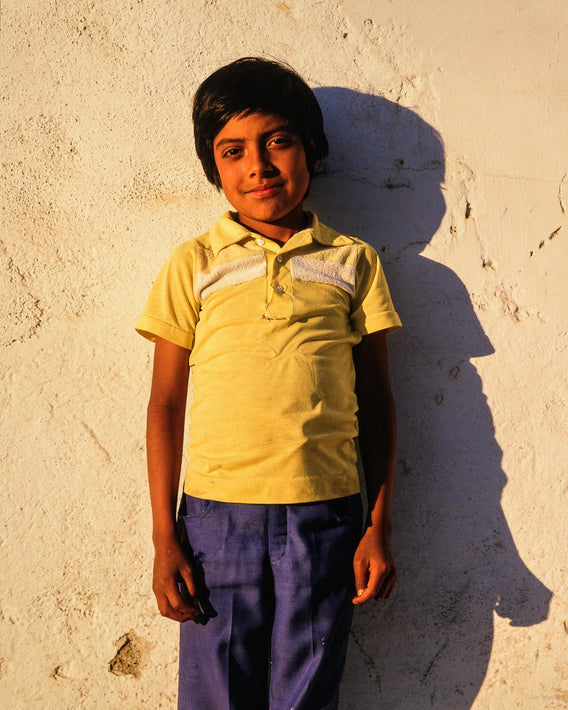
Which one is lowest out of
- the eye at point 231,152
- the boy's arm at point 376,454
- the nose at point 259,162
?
the boy's arm at point 376,454

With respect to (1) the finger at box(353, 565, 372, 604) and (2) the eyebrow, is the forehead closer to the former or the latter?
(2) the eyebrow

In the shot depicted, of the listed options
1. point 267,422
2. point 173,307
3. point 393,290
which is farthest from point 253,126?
point 267,422

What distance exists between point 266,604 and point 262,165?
986 mm

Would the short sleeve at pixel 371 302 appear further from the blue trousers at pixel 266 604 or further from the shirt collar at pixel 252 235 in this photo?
the blue trousers at pixel 266 604

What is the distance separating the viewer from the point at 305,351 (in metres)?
1.34

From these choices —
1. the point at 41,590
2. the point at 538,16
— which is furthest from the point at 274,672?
the point at 538,16

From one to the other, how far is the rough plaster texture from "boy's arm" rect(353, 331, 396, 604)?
7.6 inches

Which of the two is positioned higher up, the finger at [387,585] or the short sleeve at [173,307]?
the short sleeve at [173,307]

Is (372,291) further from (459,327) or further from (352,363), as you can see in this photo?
(459,327)

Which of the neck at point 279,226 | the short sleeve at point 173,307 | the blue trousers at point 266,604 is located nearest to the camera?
the blue trousers at point 266,604

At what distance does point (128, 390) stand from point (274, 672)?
0.77 metres

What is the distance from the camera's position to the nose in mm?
1412

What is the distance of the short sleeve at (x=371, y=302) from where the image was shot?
1.44 m

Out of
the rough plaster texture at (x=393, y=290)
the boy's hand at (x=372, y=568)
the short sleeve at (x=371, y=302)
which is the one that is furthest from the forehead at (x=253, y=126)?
the boy's hand at (x=372, y=568)
